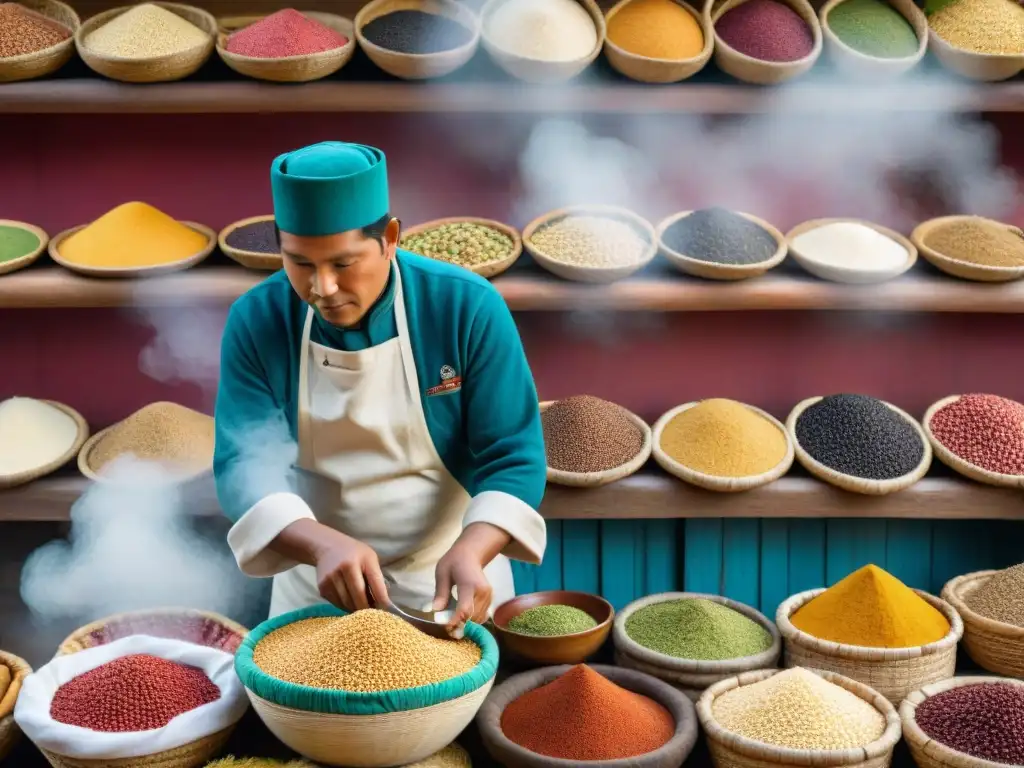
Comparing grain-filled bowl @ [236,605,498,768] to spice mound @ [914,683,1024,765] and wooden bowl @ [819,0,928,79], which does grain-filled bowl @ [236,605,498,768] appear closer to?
spice mound @ [914,683,1024,765]

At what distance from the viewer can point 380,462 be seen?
5.69ft

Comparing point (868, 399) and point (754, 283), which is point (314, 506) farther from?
point (868, 399)

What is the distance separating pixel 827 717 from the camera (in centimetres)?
166

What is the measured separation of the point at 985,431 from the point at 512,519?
4.05 ft

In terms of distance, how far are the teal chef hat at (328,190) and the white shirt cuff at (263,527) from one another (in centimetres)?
37

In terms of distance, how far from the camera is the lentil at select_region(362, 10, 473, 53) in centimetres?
228

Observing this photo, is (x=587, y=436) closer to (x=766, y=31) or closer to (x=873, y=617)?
(x=873, y=617)

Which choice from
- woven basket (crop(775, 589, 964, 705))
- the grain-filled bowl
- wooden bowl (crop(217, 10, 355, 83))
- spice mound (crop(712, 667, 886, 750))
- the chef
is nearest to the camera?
the grain-filled bowl

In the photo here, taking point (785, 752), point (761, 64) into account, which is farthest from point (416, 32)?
point (785, 752)

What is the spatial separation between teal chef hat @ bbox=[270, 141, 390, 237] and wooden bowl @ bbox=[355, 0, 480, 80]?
76cm

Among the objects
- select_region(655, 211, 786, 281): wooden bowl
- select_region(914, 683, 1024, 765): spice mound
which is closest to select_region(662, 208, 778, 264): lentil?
select_region(655, 211, 786, 281): wooden bowl

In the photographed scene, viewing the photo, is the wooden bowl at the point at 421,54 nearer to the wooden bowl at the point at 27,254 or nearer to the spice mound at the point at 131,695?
the wooden bowl at the point at 27,254

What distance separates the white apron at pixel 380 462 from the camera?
1.68 metres

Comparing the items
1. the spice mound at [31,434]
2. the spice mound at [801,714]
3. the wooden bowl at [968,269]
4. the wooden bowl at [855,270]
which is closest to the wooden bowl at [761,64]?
the wooden bowl at [855,270]
